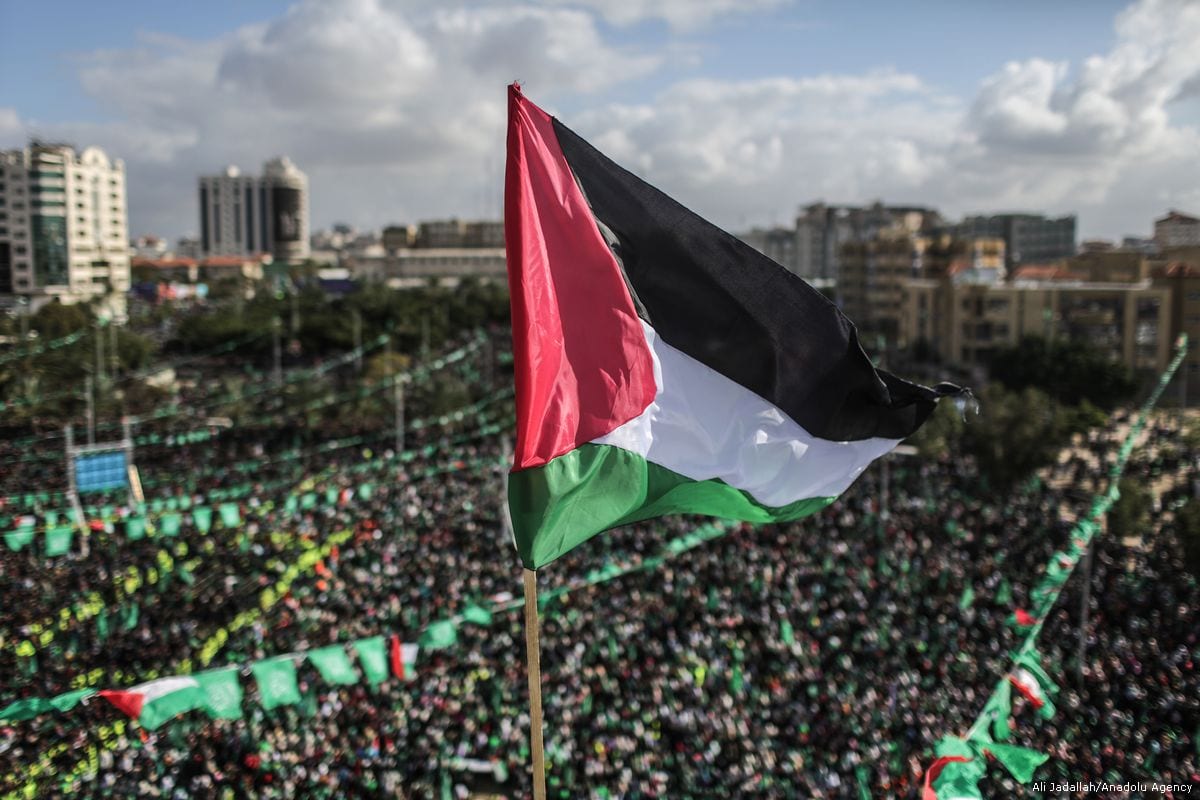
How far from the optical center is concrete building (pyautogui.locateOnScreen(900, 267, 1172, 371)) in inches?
1459

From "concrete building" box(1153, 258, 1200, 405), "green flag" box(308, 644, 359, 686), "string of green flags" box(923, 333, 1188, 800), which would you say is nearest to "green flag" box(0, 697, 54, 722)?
"green flag" box(308, 644, 359, 686)

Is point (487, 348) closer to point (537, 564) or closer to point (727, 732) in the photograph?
point (727, 732)

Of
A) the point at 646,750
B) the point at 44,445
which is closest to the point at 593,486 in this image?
the point at 646,750

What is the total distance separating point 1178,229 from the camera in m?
67.9

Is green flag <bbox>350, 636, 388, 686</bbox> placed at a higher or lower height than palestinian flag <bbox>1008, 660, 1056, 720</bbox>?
lower

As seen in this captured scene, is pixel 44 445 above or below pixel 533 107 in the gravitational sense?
below

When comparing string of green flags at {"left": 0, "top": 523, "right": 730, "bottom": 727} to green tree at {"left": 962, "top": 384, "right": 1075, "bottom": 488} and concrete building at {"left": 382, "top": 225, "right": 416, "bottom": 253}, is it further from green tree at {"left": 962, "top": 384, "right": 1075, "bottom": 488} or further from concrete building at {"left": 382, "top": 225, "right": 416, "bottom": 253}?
concrete building at {"left": 382, "top": 225, "right": 416, "bottom": 253}

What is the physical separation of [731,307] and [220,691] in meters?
6.21

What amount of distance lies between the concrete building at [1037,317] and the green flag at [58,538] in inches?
1320

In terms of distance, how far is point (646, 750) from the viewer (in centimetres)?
1086

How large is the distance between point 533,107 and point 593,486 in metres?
2.12

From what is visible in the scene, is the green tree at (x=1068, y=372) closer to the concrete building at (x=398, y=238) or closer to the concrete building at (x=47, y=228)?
the concrete building at (x=47, y=228)

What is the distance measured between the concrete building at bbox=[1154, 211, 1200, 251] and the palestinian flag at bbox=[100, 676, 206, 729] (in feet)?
227

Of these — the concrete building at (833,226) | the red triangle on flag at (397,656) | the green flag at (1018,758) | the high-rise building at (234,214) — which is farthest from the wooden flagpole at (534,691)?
the high-rise building at (234,214)
